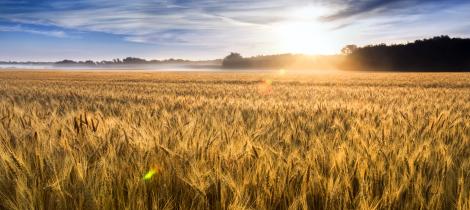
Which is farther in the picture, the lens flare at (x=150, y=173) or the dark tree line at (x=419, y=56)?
the dark tree line at (x=419, y=56)

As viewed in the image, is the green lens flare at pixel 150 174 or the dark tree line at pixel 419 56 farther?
the dark tree line at pixel 419 56

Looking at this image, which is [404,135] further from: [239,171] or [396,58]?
[396,58]

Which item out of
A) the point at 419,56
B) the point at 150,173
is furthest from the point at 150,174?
the point at 419,56

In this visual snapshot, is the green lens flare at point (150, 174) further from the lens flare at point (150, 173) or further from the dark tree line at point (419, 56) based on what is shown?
the dark tree line at point (419, 56)

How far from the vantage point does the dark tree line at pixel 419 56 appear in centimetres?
8675

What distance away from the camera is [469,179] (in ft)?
5.77

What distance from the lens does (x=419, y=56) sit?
3607 inches

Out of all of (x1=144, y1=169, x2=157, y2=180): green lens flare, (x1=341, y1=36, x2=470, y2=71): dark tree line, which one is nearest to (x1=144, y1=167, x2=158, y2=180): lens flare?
(x1=144, y1=169, x2=157, y2=180): green lens flare

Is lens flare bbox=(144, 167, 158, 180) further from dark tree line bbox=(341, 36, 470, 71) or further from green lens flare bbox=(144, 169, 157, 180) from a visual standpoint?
dark tree line bbox=(341, 36, 470, 71)

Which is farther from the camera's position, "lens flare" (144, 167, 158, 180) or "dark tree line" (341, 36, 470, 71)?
"dark tree line" (341, 36, 470, 71)

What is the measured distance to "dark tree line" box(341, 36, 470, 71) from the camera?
8675 cm

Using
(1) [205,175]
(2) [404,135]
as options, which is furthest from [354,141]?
(1) [205,175]

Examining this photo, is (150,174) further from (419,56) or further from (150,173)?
(419,56)

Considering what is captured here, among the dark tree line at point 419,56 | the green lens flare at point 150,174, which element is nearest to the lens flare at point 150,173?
the green lens flare at point 150,174
